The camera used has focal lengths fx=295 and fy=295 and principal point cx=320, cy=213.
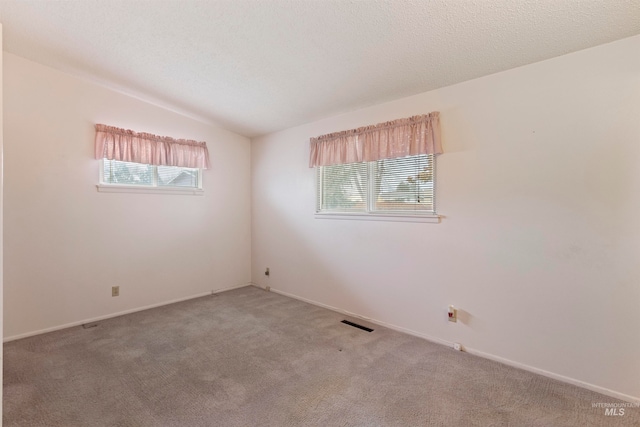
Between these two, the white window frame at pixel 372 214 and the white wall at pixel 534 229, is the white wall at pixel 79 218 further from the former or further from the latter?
the white wall at pixel 534 229

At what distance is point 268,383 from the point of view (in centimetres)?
215

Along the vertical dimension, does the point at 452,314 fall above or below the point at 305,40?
below

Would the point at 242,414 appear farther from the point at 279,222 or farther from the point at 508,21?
the point at 508,21

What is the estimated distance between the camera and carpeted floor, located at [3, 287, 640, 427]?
1816 millimetres

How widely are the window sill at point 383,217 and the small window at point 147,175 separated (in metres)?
1.88

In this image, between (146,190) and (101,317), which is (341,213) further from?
(101,317)

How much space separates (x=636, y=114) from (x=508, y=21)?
1038 mm

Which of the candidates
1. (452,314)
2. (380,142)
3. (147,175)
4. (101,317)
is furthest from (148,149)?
(452,314)

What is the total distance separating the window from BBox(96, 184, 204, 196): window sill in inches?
69.6

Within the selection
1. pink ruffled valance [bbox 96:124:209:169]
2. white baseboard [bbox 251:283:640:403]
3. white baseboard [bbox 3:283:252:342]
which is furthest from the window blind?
white baseboard [bbox 3:283:252:342]

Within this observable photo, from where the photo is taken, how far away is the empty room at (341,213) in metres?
1.95

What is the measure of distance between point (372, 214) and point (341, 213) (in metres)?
0.43

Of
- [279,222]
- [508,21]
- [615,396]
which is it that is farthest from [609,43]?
[279,222]

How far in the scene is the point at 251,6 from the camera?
200 cm
